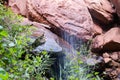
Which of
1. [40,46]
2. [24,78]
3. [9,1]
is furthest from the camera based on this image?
[9,1]

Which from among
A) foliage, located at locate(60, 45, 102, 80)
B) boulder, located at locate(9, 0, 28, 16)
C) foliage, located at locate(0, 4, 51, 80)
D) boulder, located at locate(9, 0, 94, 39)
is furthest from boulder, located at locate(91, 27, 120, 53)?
foliage, located at locate(0, 4, 51, 80)

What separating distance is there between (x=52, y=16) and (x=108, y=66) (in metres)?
2.03

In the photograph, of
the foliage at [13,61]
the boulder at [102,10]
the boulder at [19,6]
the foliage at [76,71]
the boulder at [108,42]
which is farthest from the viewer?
the boulder at [19,6]

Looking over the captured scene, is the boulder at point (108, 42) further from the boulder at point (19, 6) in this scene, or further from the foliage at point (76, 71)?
the boulder at point (19, 6)

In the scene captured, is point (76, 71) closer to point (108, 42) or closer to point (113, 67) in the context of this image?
point (113, 67)

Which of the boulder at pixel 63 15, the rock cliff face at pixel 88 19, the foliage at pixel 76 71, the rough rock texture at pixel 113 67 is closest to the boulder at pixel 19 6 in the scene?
the rock cliff face at pixel 88 19

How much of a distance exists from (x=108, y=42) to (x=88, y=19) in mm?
926

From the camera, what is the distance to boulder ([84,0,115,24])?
6809 mm

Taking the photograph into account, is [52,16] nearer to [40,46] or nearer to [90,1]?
[90,1]

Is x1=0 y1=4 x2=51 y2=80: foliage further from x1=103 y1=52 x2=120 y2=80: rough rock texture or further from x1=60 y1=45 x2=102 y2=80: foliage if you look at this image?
x1=103 y1=52 x2=120 y2=80: rough rock texture

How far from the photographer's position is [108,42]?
6.48m

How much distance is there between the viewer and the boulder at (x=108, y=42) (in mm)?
6420

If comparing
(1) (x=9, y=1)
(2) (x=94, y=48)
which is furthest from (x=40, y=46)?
(1) (x=9, y=1)

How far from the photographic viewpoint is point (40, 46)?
180 inches
